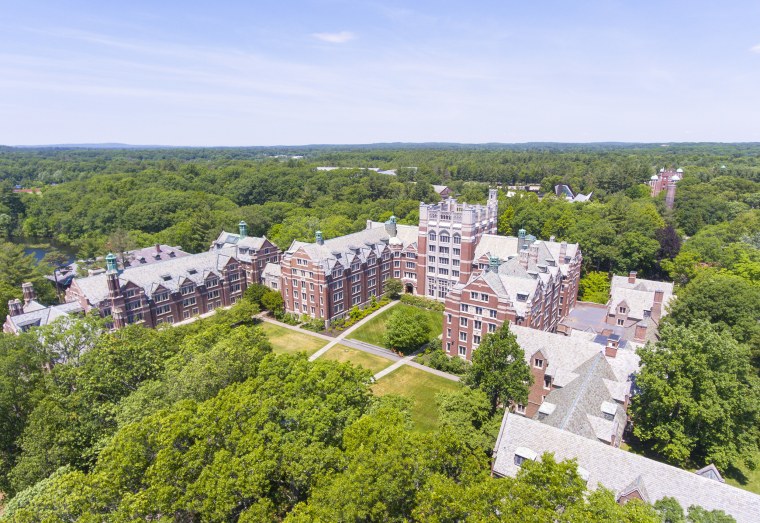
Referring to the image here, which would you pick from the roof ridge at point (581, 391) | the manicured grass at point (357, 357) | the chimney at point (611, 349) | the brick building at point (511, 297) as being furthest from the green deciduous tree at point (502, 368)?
the manicured grass at point (357, 357)

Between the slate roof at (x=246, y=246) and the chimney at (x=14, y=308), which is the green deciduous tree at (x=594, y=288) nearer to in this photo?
the slate roof at (x=246, y=246)

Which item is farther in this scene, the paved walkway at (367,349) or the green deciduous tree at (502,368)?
the paved walkway at (367,349)

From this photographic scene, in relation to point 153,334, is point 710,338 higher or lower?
higher

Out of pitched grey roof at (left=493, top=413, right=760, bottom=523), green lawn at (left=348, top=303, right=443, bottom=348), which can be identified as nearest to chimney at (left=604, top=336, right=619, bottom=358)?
pitched grey roof at (left=493, top=413, right=760, bottom=523)

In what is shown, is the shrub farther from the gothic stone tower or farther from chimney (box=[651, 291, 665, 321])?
chimney (box=[651, 291, 665, 321])

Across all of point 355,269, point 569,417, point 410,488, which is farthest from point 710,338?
point 355,269

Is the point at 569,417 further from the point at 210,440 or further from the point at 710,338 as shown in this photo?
the point at 210,440
